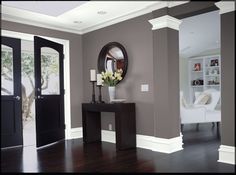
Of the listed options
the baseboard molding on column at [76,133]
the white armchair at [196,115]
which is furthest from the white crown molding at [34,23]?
the white armchair at [196,115]

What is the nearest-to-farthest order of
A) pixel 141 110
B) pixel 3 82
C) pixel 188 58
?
1. pixel 3 82
2. pixel 141 110
3. pixel 188 58

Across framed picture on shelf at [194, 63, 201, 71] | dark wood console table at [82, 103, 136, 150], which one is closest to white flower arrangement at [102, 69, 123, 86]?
dark wood console table at [82, 103, 136, 150]

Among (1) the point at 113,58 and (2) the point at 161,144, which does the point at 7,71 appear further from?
(2) the point at 161,144

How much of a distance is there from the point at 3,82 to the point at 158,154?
7.23ft

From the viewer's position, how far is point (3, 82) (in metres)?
2.23

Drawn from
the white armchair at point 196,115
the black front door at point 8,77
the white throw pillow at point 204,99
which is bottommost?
the white armchair at point 196,115

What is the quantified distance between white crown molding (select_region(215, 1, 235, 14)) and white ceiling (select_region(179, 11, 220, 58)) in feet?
4.32

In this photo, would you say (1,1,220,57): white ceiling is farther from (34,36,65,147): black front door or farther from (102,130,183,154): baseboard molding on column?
(102,130,183,154): baseboard molding on column

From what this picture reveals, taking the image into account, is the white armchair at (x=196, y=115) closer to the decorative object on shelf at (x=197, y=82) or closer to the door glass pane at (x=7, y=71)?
the decorative object on shelf at (x=197, y=82)

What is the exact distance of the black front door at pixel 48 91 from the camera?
3.84 m

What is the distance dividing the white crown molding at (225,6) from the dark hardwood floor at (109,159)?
1.81 metres

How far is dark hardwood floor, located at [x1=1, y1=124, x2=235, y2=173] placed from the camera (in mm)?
2650

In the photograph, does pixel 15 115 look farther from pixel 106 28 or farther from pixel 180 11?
pixel 180 11

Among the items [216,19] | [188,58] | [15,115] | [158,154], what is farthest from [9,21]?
[188,58]
